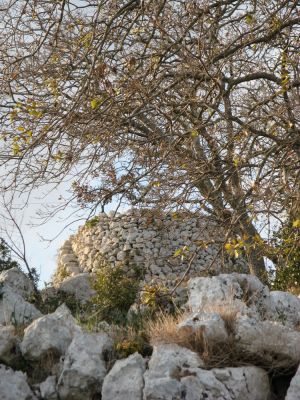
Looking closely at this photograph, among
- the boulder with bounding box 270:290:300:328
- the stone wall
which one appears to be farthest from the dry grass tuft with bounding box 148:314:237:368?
the stone wall

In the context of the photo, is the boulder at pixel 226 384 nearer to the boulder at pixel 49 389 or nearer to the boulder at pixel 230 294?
the boulder at pixel 230 294

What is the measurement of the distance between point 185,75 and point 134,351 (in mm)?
3737

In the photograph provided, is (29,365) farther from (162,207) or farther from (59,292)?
(59,292)

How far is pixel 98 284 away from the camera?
58.3ft

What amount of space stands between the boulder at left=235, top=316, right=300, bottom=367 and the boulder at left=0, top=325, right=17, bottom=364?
3061 millimetres

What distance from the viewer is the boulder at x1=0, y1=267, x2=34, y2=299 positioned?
16.4 m

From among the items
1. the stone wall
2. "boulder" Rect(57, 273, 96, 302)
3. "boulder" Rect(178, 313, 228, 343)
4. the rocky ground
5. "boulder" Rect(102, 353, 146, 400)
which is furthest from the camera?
the stone wall

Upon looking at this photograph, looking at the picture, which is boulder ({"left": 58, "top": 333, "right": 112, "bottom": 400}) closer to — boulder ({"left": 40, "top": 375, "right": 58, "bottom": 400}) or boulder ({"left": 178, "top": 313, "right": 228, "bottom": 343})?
boulder ({"left": 40, "top": 375, "right": 58, "bottom": 400})

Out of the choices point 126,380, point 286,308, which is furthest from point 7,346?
point 286,308

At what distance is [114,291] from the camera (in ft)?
55.6

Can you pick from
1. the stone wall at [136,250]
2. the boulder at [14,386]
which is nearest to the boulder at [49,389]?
the boulder at [14,386]

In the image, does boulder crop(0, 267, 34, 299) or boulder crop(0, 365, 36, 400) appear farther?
boulder crop(0, 267, 34, 299)

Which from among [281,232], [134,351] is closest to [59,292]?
[281,232]

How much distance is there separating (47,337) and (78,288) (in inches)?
396
